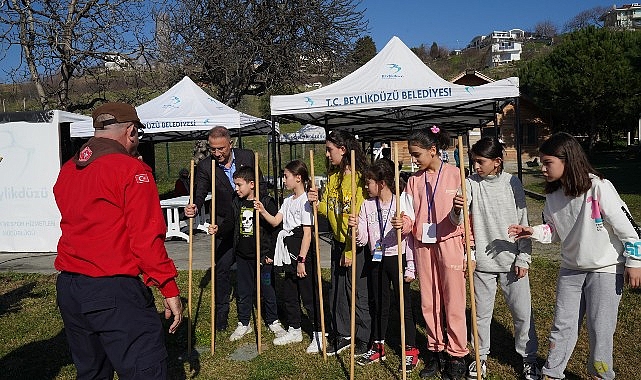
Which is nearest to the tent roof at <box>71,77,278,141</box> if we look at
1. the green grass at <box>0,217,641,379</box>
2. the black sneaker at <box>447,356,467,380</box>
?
the green grass at <box>0,217,641,379</box>

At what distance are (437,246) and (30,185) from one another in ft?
27.9

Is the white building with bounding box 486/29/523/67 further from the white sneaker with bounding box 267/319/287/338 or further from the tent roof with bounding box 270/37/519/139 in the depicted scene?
the white sneaker with bounding box 267/319/287/338

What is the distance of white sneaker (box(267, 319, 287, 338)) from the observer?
509 centimetres

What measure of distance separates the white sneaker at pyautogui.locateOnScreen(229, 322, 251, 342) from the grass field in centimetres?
6

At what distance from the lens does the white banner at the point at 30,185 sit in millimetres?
9750

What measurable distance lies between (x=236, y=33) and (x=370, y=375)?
15522 millimetres

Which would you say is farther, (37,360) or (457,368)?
(37,360)

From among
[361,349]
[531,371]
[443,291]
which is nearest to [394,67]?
[443,291]

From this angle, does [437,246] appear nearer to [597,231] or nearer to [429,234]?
[429,234]

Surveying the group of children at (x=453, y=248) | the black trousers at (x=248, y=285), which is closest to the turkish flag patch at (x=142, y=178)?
the group of children at (x=453, y=248)

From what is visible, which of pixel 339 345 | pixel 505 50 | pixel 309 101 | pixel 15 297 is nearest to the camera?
pixel 339 345

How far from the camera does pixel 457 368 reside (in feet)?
13.0

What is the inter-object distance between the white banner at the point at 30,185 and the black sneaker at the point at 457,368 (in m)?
8.20

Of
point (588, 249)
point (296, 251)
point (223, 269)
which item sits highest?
point (588, 249)
